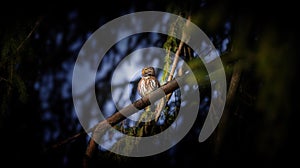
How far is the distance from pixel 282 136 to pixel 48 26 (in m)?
1.31

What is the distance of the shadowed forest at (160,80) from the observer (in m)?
0.74

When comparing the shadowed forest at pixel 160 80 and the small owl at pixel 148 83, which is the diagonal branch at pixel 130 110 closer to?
the shadowed forest at pixel 160 80

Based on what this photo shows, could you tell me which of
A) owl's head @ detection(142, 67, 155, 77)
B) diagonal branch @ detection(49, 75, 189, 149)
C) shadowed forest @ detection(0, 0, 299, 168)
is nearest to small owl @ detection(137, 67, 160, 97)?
owl's head @ detection(142, 67, 155, 77)

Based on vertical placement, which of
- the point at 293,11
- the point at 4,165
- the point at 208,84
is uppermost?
the point at 4,165

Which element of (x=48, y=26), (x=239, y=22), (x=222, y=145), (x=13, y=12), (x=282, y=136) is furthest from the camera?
(x=48, y=26)

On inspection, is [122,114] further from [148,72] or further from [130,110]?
[148,72]

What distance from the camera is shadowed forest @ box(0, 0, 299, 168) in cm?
74

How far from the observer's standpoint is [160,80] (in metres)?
1.84

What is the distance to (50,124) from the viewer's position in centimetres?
198

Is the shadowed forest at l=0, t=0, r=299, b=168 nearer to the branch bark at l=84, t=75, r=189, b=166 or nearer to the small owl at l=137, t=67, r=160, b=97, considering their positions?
the branch bark at l=84, t=75, r=189, b=166

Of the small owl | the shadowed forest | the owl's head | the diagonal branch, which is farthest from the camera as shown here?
the owl's head

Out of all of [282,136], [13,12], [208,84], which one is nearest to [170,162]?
[208,84]

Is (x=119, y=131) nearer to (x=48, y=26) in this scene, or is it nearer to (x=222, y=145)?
(x=48, y=26)

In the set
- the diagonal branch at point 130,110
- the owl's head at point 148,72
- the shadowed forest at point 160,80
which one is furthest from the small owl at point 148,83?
the diagonal branch at point 130,110
